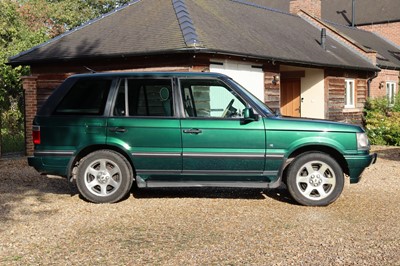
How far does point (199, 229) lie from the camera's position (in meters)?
5.83

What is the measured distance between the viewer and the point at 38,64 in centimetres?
1606

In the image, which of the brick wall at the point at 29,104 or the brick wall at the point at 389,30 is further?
the brick wall at the point at 389,30

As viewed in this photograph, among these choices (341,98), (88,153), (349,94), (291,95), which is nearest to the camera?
(88,153)

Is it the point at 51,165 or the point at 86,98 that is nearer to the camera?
the point at 51,165

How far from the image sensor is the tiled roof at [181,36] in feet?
46.7

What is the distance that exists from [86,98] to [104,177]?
1238mm

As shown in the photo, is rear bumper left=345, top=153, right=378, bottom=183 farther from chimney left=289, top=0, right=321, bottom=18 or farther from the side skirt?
chimney left=289, top=0, right=321, bottom=18

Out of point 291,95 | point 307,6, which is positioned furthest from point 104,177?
point 307,6

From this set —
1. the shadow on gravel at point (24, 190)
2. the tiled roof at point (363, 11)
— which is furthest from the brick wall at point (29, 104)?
the tiled roof at point (363, 11)

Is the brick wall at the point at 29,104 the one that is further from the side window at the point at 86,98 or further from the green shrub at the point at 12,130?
the side window at the point at 86,98

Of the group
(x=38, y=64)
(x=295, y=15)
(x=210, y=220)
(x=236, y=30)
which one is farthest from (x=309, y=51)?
(x=210, y=220)

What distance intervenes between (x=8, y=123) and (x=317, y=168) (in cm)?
1359

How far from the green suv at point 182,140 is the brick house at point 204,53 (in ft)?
19.9

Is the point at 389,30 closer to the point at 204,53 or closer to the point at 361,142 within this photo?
the point at 204,53
